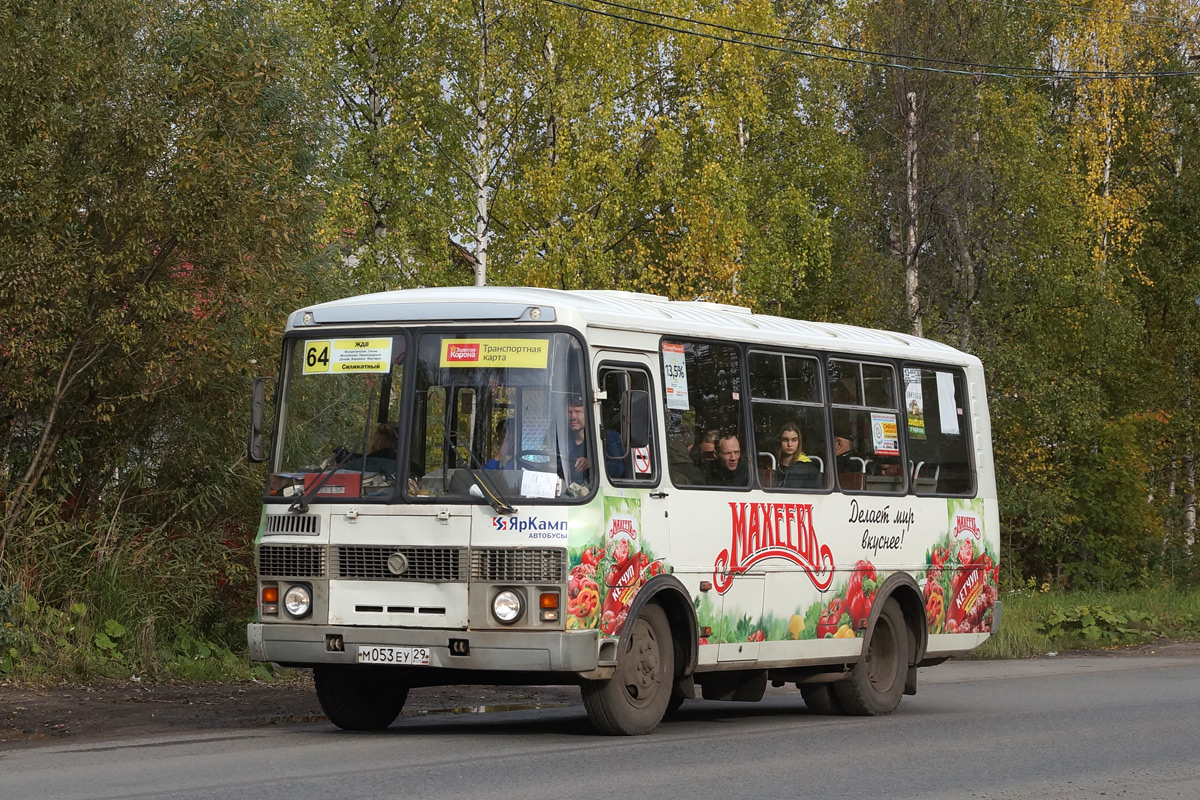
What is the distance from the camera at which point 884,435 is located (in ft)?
49.5

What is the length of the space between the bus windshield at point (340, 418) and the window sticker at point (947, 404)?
6.09 metres

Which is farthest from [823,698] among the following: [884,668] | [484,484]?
[484,484]

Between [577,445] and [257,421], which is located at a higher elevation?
[257,421]

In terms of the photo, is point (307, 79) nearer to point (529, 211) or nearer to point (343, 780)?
point (343, 780)

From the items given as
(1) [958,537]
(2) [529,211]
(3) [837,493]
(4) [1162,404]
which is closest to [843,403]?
(3) [837,493]

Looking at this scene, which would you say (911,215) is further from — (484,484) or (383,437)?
(484,484)

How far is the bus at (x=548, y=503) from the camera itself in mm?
11312

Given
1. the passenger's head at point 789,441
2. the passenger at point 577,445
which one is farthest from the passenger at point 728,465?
the passenger at point 577,445

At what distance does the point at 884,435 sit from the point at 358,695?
17.0 ft

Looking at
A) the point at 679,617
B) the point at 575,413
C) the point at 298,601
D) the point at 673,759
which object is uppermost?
the point at 575,413

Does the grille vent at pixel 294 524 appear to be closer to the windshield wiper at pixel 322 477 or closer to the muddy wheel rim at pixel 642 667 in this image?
the windshield wiper at pixel 322 477

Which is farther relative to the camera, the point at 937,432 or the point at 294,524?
the point at 937,432

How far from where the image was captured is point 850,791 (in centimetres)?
945

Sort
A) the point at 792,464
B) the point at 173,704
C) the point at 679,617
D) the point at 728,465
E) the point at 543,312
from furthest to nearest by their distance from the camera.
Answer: the point at 173,704 → the point at 792,464 → the point at 728,465 → the point at 679,617 → the point at 543,312
